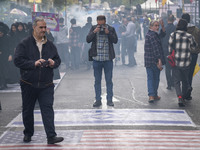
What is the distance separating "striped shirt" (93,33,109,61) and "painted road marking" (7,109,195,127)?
109 centimetres

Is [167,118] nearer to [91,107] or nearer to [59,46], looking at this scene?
[91,107]

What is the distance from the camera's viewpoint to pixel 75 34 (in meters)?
18.9

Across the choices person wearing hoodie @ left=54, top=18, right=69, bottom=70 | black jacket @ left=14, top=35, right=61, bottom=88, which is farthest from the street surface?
person wearing hoodie @ left=54, top=18, right=69, bottom=70

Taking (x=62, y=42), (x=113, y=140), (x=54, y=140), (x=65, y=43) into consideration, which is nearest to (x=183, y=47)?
(x=113, y=140)

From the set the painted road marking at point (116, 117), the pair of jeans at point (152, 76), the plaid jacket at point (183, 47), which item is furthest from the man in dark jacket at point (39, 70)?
the pair of jeans at point (152, 76)

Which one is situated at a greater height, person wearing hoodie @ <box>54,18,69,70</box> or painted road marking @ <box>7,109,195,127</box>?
person wearing hoodie @ <box>54,18,69,70</box>

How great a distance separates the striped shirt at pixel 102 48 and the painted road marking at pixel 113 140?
255 cm

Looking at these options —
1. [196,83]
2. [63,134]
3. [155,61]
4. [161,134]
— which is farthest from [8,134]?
[196,83]

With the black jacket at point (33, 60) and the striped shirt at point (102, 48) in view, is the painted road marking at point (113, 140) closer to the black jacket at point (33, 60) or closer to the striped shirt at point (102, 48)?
the black jacket at point (33, 60)

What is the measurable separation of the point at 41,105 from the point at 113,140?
1158mm

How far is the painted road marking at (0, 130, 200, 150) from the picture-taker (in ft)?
22.3

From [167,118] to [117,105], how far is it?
173 cm

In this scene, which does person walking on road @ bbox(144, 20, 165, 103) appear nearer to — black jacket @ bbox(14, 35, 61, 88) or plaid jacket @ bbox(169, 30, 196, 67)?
plaid jacket @ bbox(169, 30, 196, 67)

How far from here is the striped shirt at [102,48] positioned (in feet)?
32.9
